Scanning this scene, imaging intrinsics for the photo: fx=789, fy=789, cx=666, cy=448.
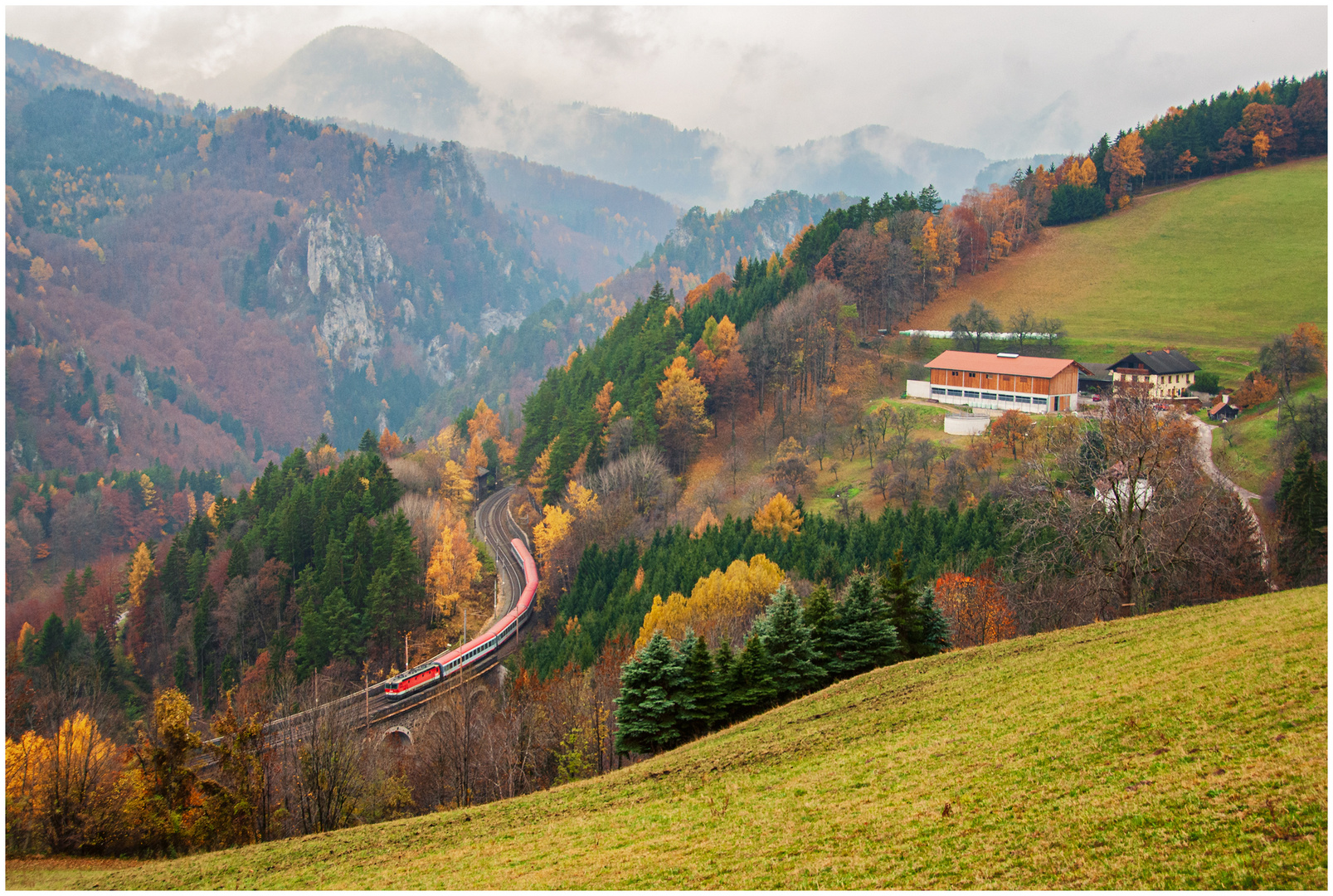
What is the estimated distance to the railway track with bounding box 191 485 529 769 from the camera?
4420 cm

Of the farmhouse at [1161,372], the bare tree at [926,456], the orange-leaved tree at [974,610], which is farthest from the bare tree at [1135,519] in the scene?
the farmhouse at [1161,372]

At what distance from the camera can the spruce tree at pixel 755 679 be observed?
99.3 ft

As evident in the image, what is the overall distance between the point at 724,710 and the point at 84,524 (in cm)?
14865

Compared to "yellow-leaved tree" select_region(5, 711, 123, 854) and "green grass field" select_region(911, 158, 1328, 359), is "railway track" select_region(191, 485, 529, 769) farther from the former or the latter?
"green grass field" select_region(911, 158, 1328, 359)

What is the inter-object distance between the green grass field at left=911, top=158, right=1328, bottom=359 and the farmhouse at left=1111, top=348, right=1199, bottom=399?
5283 millimetres

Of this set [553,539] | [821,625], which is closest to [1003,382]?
[553,539]

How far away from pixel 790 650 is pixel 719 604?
63.7ft

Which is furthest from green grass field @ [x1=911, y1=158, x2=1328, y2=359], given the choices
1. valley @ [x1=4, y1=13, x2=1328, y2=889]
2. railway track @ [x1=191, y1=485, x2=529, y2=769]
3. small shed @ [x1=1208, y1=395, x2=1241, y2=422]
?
railway track @ [x1=191, y1=485, x2=529, y2=769]

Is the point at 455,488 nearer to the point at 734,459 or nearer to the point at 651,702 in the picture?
the point at 734,459

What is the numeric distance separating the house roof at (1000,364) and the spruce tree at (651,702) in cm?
5703

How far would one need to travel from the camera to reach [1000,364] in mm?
76938

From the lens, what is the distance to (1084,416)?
6481 cm

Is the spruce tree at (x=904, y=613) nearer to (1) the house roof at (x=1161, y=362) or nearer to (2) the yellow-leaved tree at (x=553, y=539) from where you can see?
(2) the yellow-leaved tree at (x=553, y=539)

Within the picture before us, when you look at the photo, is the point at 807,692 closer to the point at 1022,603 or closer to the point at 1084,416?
the point at 1022,603
